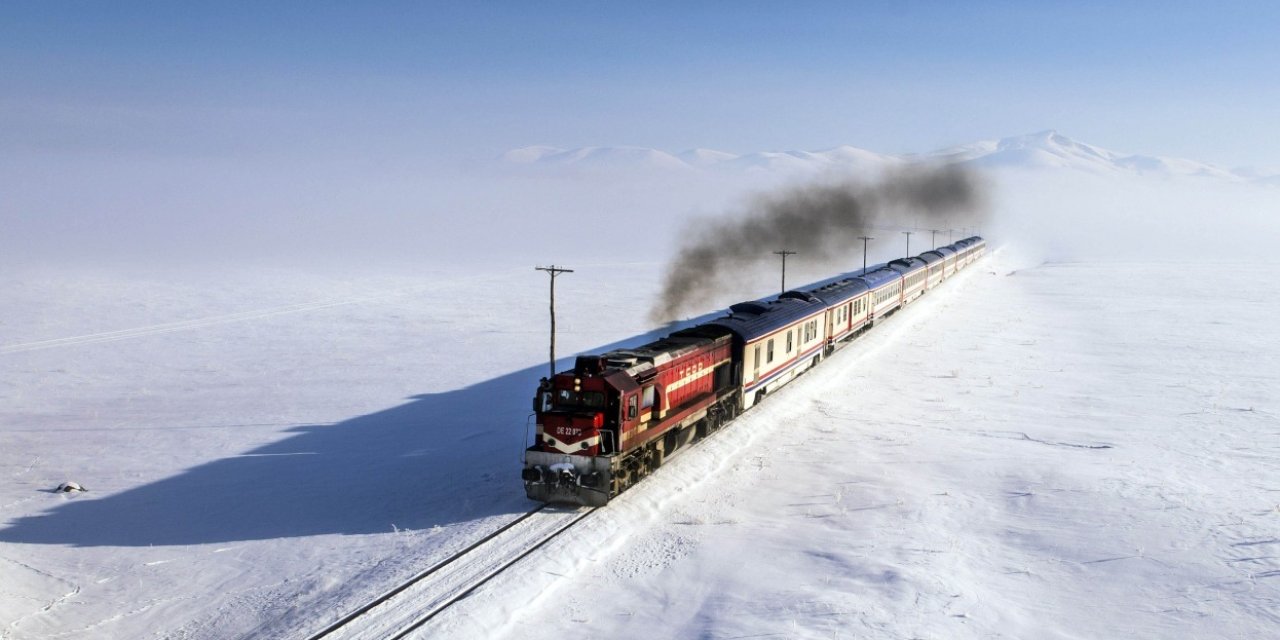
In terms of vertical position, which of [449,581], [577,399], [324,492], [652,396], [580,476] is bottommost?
[324,492]

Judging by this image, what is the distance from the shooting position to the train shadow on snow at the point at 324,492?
22.3m

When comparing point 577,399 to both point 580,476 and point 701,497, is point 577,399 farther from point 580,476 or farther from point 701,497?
point 701,497

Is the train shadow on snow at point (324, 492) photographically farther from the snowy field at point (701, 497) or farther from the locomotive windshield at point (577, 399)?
the locomotive windshield at point (577, 399)

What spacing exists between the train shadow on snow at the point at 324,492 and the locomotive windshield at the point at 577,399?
5.90 feet

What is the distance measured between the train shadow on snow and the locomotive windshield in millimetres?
1797

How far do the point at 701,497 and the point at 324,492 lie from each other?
1128 cm

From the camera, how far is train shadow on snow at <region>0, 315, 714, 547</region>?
22281 mm

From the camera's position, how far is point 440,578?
17.8 metres

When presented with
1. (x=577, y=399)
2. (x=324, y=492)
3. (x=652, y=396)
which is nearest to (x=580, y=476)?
(x=577, y=399)

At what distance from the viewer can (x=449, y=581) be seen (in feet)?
58.0

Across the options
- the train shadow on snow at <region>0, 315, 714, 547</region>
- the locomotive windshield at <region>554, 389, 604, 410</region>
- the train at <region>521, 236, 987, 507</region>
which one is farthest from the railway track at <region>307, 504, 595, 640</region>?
the locomotive windshield at <region>554, 389, 604, 410</region>

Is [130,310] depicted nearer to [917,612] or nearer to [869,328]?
[869,328]

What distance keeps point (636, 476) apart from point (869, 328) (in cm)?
3364

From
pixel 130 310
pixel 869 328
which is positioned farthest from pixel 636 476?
pixel 130 310
